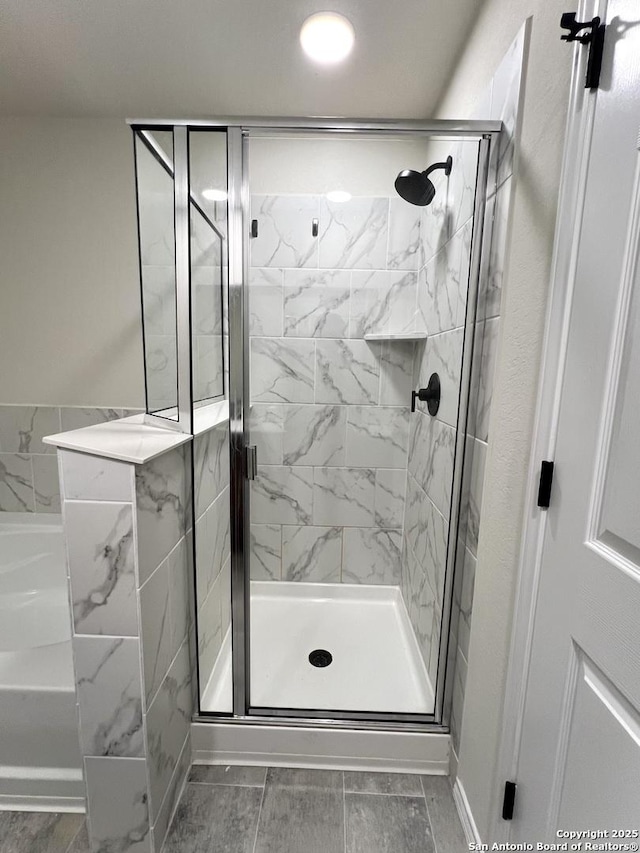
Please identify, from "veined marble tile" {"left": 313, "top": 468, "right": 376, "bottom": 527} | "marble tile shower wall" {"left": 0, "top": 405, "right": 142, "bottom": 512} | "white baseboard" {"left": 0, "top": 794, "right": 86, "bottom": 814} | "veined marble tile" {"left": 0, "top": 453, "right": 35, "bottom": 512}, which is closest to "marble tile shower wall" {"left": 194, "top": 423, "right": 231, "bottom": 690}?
"white baseboard" {"left": 0, "top": 794, "right": 86, "bottom": 814}

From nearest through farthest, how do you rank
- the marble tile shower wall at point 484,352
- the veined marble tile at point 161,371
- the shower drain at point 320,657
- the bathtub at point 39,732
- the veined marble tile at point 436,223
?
the marble tile shower wall at point 484,352 < the bathtub at point 39,732 < the veined marble tile at point 161,371 < the veined marble tile at point 436,223 < the shower drain at point 320,657

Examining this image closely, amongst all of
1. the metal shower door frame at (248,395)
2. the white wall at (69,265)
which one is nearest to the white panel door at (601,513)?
the metal shower door frame at (248,395)

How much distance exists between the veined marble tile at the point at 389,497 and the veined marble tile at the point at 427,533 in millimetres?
52

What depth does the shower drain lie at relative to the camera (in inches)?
61.3

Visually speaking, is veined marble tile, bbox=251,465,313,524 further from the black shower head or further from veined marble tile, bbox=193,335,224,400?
the black shower head

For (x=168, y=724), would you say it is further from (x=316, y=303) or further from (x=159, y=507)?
(x=316, y=303)

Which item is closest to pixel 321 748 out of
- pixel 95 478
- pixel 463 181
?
pixel 95 478

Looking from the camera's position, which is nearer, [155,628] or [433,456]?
[155,628]

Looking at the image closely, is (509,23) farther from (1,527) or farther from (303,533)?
(1,527)

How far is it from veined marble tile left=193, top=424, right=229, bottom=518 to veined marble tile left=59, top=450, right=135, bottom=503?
342 millimetres

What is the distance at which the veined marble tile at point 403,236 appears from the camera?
1.71 meters

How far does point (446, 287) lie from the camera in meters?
1.37

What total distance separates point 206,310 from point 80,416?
1.01 metres

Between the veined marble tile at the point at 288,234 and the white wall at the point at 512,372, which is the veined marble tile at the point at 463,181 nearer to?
the white wall at the point at 512,372
